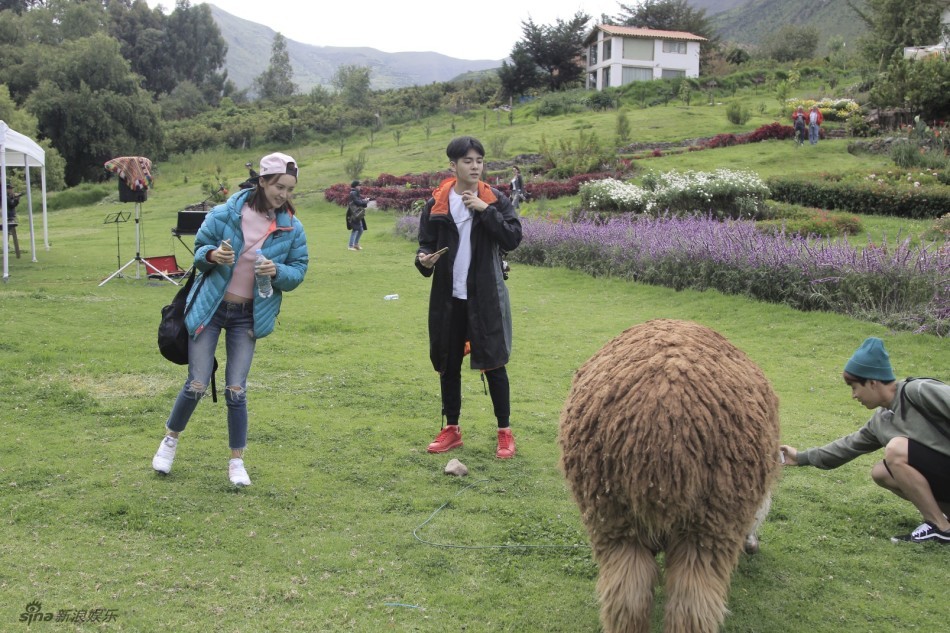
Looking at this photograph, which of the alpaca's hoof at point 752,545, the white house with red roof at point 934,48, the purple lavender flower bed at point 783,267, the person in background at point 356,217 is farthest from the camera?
the white house with red roof at point 934,48

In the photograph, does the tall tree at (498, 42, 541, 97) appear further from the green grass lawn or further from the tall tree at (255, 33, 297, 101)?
the green grass lawn

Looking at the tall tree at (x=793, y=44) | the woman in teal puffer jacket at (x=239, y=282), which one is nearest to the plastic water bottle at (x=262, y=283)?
the woman in teal puffer jacket at (x=239, y=282)

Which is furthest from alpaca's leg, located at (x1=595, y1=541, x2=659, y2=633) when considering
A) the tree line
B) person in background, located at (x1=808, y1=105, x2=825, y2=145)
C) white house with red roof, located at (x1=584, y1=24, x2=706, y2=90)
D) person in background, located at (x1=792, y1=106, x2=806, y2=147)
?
white house with red roof, located at (x1=584, y1=24, x2=706, y2=90)

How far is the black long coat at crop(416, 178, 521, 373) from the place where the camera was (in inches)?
219

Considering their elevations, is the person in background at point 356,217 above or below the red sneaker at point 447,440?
above

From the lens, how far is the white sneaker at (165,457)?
5.28m

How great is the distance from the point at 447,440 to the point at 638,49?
63310 mm

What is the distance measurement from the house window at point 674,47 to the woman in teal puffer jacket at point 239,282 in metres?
65.3

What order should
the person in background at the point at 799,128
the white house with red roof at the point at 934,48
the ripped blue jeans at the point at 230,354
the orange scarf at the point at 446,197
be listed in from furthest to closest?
the white house with red roof at the point at 934,48, the person in background at the point at 799,128, the orange scarf at the point at 446,197, the ripped blue jeans at the point at 230,354

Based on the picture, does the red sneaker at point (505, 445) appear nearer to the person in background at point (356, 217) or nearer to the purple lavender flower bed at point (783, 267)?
the purple lavender flower bed at point (783, 267)

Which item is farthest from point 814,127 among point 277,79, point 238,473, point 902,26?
point 277,79

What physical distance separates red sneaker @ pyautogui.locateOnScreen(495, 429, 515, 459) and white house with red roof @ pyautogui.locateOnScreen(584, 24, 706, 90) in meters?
59.5

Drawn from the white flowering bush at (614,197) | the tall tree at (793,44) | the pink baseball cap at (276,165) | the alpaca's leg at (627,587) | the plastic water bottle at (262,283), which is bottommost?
the alpaca's leg at (627,587)

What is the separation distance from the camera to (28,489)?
4988mm
